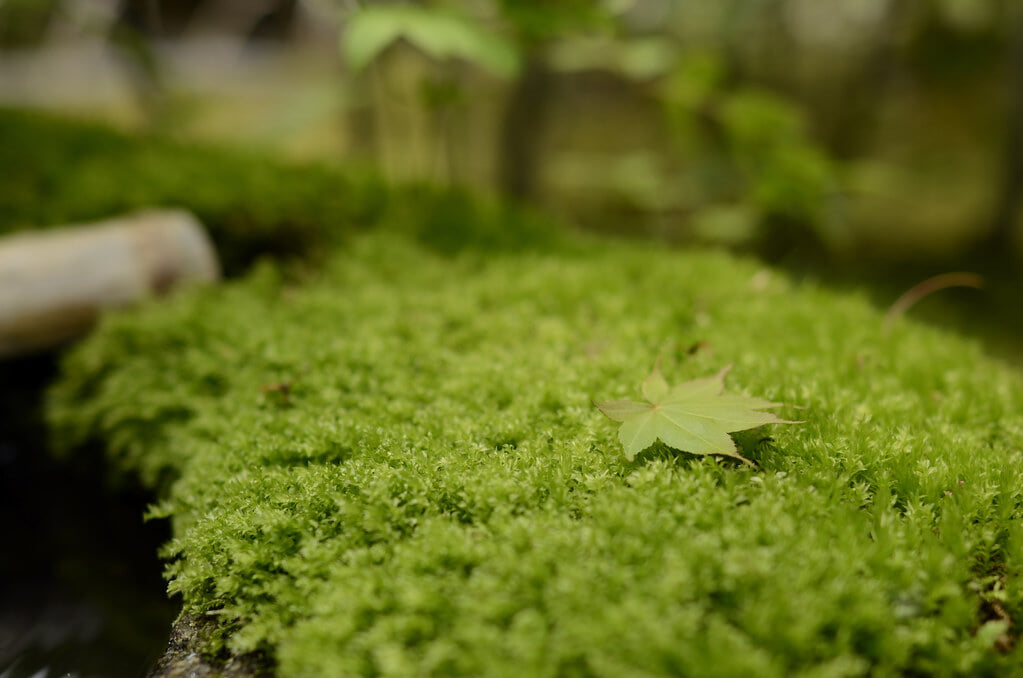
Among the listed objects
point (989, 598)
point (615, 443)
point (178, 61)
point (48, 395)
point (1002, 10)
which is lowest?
point (48, 395)

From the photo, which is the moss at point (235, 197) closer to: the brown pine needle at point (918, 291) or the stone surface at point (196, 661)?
the brown pine needle at point (918, 291)

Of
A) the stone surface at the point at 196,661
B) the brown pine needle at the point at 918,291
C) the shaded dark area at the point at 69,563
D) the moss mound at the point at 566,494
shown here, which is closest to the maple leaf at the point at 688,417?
the moss mound at the point at 566,494

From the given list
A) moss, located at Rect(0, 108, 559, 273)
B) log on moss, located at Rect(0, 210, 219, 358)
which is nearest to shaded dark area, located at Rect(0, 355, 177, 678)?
log on moss, located at Rect(0, 210, 219, 358)

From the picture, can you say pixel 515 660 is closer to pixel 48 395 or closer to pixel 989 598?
pixel 989 598

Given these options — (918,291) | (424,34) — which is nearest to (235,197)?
(424,34)

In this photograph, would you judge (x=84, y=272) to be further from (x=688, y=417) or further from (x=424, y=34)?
(x=688, y=417)

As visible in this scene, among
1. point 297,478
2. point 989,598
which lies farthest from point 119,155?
point 989,598
